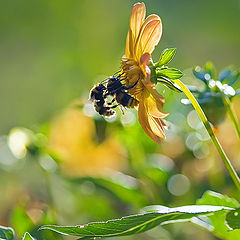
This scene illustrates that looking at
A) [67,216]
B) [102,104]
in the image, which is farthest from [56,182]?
[102,104]

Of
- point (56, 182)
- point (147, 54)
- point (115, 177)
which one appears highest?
point (56, 182)

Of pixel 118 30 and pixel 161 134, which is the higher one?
pixel 118 30

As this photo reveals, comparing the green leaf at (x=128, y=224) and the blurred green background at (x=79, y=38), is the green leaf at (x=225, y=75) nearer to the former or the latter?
the green leaf at (x=128, y=224)

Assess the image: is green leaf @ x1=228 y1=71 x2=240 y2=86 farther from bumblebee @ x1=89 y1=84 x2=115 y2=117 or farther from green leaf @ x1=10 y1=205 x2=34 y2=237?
green leaf @ x1=10 y1=205 x2=34 y2=237

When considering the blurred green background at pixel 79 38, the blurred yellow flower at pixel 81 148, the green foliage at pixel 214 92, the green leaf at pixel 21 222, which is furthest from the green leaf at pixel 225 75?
the blurred green background at pixel 79 38

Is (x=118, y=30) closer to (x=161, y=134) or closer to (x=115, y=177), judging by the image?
(x=115, y=177)

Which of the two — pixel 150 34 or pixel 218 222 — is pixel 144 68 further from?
pixel 218 222

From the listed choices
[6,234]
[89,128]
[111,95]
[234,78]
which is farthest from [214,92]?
[89,128]
